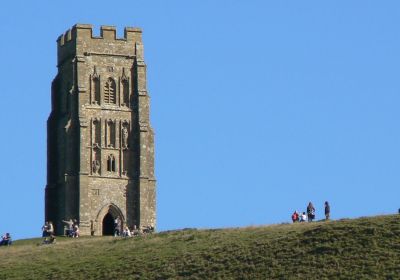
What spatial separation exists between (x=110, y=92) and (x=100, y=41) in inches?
128

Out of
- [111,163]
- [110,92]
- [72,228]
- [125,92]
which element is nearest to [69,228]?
[72,228]

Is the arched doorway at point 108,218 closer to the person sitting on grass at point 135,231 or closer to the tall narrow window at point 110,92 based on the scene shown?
the person sitting on grass at point 135,231

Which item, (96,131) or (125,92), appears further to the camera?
(125,92)

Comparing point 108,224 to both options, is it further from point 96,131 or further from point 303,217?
point 303,217

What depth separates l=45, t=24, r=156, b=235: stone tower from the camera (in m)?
153

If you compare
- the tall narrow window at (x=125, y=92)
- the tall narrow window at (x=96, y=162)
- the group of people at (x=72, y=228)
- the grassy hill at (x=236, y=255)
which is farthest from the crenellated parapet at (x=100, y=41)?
the grassy hill at (x=236, y=255)

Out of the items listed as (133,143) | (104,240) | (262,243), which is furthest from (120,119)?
(262,243)

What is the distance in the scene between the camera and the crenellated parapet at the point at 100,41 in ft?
511

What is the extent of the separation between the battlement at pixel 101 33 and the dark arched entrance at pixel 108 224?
1113cm

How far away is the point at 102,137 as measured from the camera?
154 m

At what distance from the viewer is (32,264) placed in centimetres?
12181

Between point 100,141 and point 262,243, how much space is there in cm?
3834

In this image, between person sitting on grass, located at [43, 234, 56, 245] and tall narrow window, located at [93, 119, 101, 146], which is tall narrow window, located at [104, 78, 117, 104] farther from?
Answer: person sitting on grass, located at [43, 234, 56, 245]

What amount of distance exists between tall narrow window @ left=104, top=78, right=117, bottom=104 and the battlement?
111 inches
